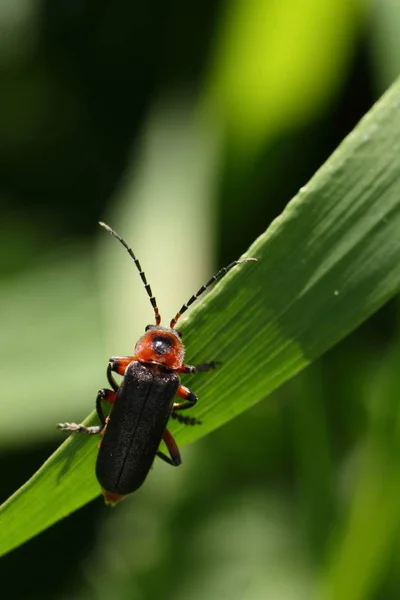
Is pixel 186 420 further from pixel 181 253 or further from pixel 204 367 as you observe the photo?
pixel 181 253

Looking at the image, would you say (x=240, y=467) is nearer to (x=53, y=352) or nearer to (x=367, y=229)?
(x=53, y=352)

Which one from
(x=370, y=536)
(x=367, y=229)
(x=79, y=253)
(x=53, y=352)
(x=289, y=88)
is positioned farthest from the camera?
(x=79, y=253)

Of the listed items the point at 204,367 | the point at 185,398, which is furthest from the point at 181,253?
the point at 204,367

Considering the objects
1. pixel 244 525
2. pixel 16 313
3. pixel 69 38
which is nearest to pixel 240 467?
pixel 244 525

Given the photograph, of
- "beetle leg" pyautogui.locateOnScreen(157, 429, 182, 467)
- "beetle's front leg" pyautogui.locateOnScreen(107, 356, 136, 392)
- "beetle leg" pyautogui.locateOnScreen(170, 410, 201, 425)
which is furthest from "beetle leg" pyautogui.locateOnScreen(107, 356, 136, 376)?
"beetle leg" pyautogui.locateOnScreen(170, 410, 201, 425)

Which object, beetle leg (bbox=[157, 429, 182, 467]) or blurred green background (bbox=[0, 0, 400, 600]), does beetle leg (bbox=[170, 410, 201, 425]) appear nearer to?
beetle leg (bbox=[157, 429, 182, 467])
